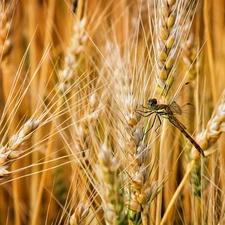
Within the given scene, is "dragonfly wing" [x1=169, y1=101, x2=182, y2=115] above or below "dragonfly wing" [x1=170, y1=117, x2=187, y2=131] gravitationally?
above

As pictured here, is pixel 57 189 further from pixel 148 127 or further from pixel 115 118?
pixel 148 127

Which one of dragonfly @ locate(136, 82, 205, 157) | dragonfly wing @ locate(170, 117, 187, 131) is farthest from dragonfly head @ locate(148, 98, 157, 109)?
dragonfly wing @ locate(170, 117, 187, 131)

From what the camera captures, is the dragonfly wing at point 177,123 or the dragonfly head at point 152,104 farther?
the dragonfly wing at point 177,123

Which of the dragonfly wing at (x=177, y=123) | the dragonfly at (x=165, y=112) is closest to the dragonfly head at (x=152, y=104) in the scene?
the dragonfly at (x=165, y=112)

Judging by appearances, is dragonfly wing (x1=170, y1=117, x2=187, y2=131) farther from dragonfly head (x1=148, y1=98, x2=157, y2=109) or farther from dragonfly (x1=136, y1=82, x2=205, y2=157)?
dragonfly head (x1=148, y1=98, x2=157, y2=109)

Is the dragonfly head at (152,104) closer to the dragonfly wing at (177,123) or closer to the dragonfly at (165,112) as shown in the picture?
the dragonfly at (165,112)

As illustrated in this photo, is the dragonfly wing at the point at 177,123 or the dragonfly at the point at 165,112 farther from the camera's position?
the dragonfly wing at the point at 177,123

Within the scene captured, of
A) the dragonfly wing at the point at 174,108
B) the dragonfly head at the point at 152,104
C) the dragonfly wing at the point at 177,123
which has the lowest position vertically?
the dragonfly wing at the point at 177,123

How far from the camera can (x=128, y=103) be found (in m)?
0.93

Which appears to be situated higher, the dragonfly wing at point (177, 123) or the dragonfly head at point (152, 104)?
the dragonfly head at point (152, 104)

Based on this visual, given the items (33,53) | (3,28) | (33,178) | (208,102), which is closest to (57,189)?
(33,178)

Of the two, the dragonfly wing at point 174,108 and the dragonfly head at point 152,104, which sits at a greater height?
the dragonfly head at point 152,104

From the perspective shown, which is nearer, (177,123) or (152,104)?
(152,104)

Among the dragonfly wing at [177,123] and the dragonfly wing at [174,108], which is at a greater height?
the dragonfly wing at [174,108]
